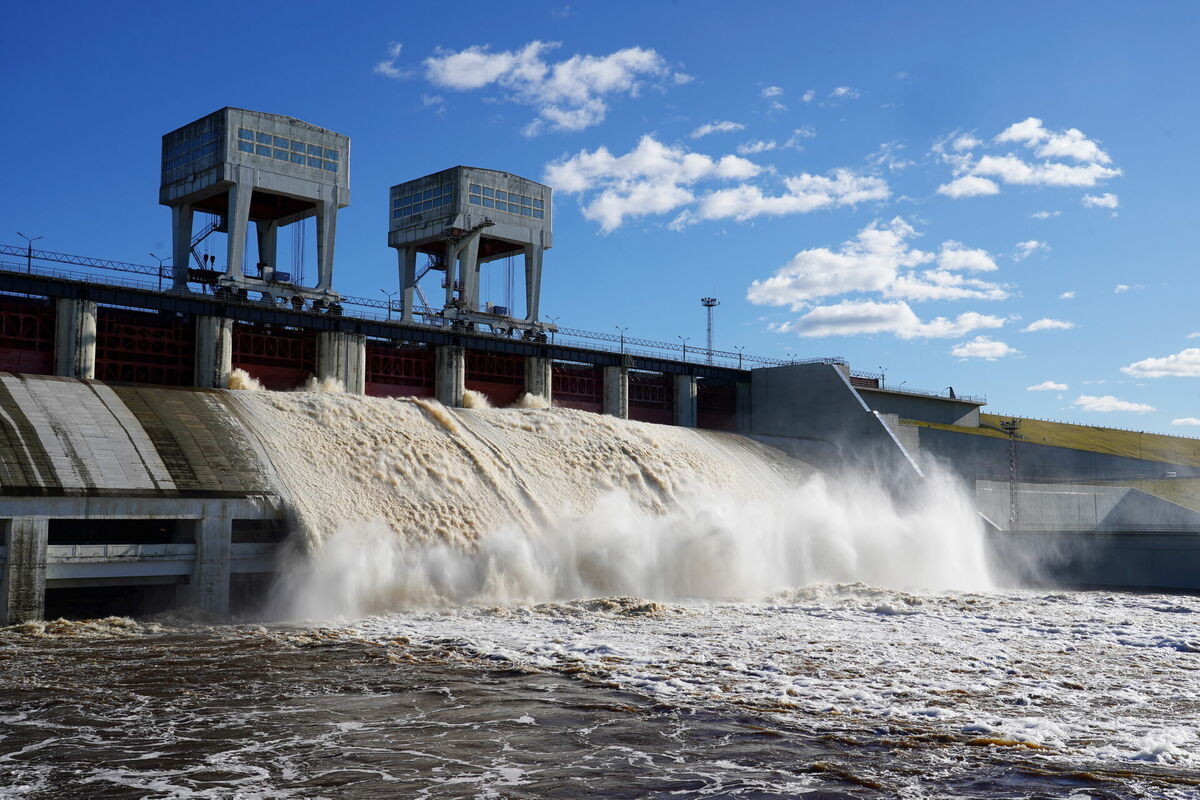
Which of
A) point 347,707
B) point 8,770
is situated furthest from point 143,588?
point 8,770

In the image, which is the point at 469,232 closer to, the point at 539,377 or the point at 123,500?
the point at 539,377

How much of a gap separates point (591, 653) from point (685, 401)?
95.9ft

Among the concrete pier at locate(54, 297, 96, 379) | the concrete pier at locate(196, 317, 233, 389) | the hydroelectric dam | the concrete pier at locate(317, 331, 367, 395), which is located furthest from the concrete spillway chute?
the concrete pier at locate(54, 297, 96, 379)

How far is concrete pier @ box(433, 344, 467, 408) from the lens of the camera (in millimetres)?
40219

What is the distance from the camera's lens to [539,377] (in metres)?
43.9

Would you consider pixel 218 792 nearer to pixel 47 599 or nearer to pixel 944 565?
pixel 47 599

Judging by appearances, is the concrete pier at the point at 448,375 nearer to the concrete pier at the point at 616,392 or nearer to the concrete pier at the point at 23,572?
the concrete pier at the point at 616,392

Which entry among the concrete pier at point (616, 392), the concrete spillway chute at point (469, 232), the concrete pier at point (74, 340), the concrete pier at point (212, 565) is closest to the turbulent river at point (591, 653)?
the concrete pier at point (212, 565)

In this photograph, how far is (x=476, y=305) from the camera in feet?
153

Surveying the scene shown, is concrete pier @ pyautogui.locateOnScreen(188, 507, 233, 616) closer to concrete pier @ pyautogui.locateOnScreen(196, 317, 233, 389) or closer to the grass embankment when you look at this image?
concrete pier @ pyautogui.locateOnScreen(196, 317, 233, 389)

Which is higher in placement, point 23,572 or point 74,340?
point 74,340

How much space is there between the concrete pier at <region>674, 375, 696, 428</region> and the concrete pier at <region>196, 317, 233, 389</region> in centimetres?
2060

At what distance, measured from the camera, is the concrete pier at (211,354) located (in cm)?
3431

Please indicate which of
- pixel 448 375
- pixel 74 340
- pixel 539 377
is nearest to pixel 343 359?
pixel 448 375
